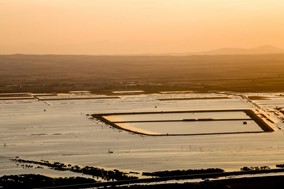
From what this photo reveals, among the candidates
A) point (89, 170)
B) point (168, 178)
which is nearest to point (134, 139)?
point (89, 170)

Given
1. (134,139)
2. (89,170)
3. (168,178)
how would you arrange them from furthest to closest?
(134,139) < (89,170) < (168,178)

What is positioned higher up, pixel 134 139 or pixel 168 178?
pixel 134 139

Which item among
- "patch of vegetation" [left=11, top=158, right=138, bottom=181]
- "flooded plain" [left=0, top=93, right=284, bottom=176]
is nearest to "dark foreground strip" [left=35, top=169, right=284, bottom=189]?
"patch of vegetation" [left=11, top=158, right=138, bottom=181]

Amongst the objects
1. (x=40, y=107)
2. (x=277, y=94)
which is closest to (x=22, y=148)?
(x=40, y=107)

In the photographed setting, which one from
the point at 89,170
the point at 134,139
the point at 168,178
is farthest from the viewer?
the point at 134,139

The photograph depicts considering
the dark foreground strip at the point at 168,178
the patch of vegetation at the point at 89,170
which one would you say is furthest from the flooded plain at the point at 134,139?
the dark foreground strip at the point at 168,178

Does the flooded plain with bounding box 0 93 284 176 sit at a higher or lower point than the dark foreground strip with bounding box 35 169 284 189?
higher

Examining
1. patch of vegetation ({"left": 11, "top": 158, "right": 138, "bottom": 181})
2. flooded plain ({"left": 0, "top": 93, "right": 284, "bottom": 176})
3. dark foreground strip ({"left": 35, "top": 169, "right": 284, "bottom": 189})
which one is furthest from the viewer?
flooded plain ({"left": 0, "top": 93, "right": 284, "bottom": 176})

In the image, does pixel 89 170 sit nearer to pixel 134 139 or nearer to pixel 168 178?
pixel 168 178

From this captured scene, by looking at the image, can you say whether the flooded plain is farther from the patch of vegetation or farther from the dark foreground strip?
the dark foreground strip
